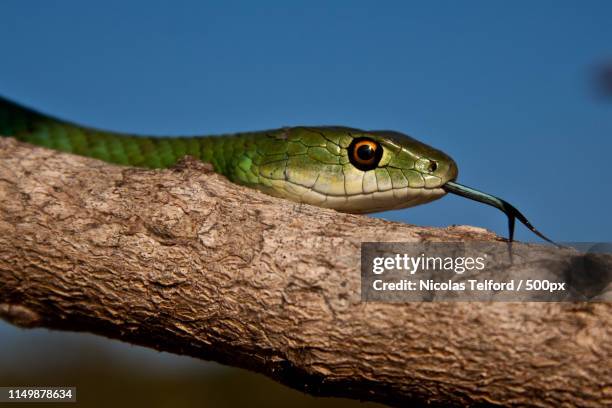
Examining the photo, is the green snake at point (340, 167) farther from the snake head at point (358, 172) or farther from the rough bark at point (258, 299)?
the rough bark at point (258, 299)

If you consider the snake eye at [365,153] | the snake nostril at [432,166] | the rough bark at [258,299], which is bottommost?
the rough bark at [258,299]

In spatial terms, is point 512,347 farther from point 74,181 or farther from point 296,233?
point 74,181

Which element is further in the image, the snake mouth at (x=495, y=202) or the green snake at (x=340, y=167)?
the green snake at (x=340, y=167)

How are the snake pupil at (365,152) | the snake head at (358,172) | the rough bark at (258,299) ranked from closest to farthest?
the rough bark at (258,299) < the snake head at (358,172) < the snake pupil at (365,152)

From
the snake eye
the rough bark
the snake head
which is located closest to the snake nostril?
the snake head

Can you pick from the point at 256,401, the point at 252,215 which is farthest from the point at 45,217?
the point at 256,401

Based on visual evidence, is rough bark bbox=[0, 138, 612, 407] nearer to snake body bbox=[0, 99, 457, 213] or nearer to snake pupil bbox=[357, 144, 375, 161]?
snake body bbox=[0, 99, 457, 213]

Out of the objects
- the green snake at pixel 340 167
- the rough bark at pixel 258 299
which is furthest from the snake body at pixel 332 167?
the rough bark at pixel 258 299

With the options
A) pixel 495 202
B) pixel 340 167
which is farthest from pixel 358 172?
pixel 495 202
